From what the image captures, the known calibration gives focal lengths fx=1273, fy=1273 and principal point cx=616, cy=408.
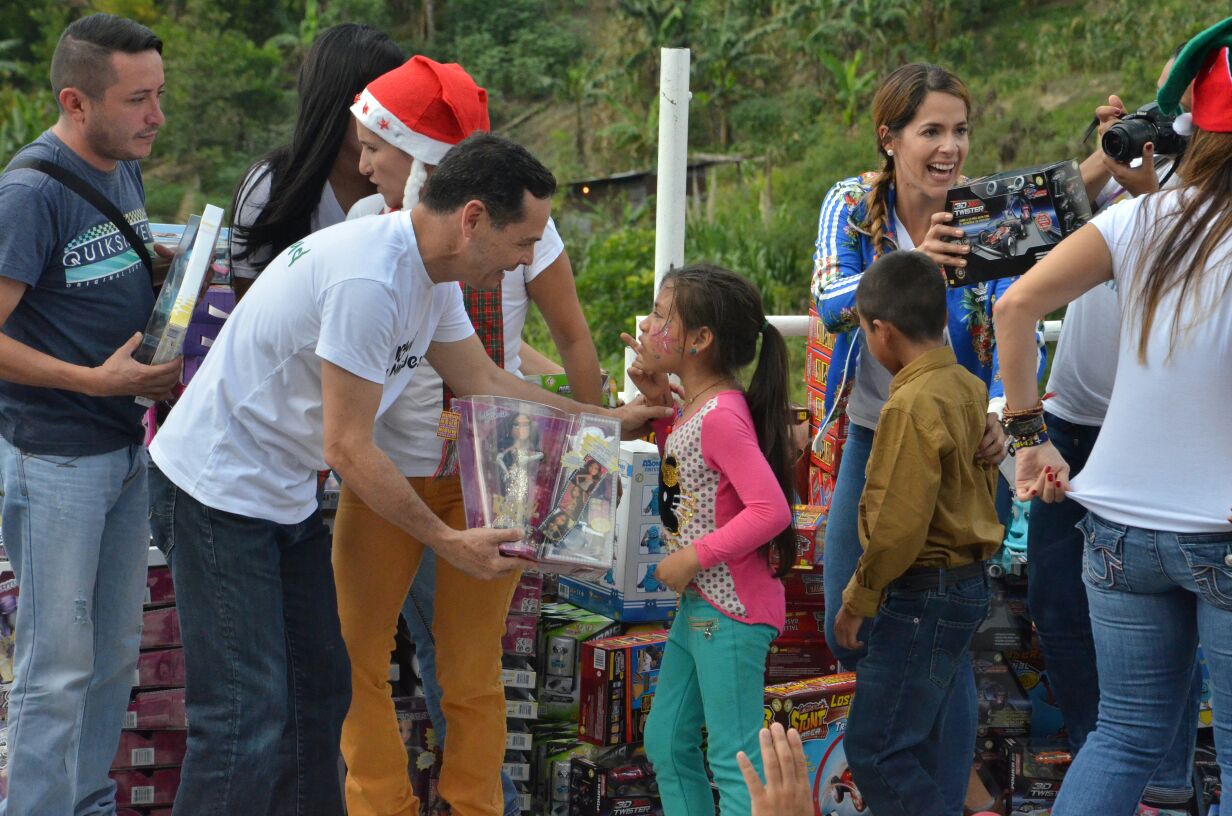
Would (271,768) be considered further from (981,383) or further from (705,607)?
(981,383)

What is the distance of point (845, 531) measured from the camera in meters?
3.30

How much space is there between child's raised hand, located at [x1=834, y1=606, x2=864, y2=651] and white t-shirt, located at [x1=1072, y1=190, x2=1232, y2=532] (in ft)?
2.40

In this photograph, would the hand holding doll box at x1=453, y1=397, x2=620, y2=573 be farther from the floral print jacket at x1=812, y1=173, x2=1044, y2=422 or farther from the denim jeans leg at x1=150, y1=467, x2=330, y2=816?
the floral print jacket at x1=812, y1=173, x2=1044, y2=422

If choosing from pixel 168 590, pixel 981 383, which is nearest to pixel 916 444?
pixel 981 383

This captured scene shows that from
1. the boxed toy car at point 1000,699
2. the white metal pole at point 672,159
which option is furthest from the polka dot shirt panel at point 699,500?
the boxed toy car at point 1000,699

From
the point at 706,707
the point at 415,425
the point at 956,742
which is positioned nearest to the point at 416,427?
the point at 415,425

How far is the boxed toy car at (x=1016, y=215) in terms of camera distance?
297 cm

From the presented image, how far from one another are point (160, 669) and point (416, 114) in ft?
5.69

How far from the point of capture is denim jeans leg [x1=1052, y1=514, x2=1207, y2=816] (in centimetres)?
248

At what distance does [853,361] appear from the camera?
10.9 feet

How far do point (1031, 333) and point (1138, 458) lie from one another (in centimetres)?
34

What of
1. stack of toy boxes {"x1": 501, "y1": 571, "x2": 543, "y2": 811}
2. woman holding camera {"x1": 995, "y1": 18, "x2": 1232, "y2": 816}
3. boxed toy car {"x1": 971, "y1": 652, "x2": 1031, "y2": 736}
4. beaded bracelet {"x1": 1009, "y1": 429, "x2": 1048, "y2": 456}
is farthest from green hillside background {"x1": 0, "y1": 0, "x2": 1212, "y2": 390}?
woman holding camera {"x1": 995, "y1": 18, "x2": 1232, "y2": 816}

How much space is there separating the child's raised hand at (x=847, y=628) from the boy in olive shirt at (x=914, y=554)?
0.04 m

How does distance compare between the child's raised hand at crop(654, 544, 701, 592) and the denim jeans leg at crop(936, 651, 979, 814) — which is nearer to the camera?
the child's raised hand at crop(654, 544, 701, 592)
